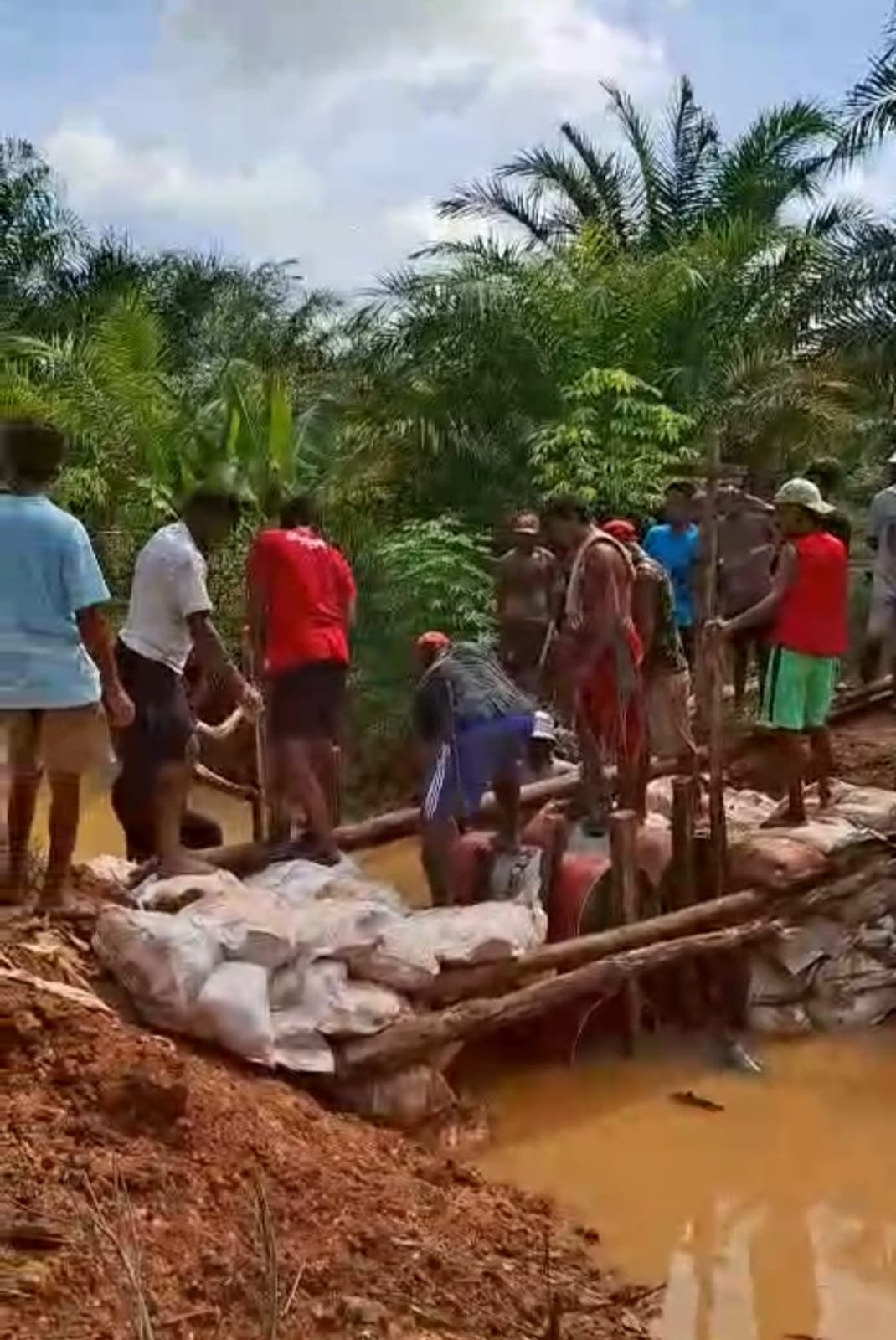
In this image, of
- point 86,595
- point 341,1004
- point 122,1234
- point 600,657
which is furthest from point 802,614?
point 122,1234

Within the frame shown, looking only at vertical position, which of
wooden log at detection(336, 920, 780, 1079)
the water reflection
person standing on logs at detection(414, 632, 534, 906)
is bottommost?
the water reflection

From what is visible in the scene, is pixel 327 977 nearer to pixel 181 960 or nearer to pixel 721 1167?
pixel 181 960

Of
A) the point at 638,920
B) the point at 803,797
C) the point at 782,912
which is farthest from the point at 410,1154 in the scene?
the point at 803,797

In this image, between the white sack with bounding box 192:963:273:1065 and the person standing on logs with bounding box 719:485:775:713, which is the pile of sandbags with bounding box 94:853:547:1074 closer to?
the white sack with bounding box 192:963:273:1065

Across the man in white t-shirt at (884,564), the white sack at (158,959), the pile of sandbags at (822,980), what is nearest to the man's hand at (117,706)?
the white sack at (158,959)

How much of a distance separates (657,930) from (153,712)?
2.13 meters

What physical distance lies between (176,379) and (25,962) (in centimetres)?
1139

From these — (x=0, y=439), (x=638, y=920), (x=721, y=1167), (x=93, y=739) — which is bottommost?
(x=721, y=1167)

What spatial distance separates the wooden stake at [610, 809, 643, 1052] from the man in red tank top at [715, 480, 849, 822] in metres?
0.95

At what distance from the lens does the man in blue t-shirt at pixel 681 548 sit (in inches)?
353

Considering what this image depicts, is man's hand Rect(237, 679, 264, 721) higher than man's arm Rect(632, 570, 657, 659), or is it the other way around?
man's arm Rect(632, 570, 657, 659)

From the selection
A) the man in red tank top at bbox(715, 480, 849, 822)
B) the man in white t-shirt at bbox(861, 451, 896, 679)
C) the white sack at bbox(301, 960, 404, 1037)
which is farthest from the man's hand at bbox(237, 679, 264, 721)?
the man in white t-shirt at bbox(861, 451, 896, 679)

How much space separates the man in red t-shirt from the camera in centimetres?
616

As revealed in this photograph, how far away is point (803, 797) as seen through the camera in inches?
294
